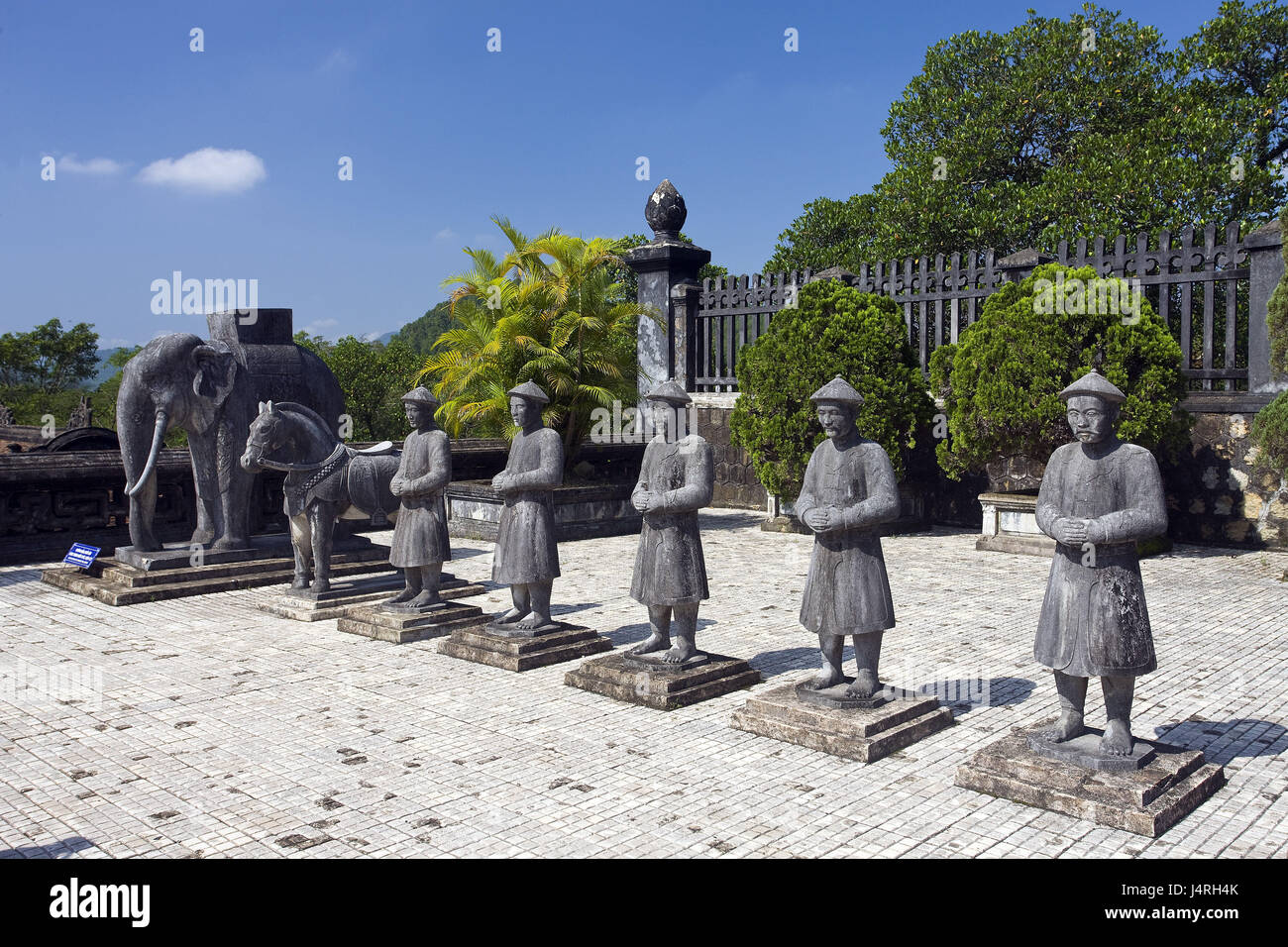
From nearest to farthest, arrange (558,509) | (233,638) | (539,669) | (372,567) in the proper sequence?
1. (539,669)
2. (233,638)
3. (372,567)
4. (558,509)

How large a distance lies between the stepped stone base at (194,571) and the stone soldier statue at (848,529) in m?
5.77

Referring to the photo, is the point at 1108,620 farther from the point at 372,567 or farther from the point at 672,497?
the point at 372,567

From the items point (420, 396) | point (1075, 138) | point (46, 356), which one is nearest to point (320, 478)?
point (420, 396)

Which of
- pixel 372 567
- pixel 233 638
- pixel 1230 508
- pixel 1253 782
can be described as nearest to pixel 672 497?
pixel 1253 782

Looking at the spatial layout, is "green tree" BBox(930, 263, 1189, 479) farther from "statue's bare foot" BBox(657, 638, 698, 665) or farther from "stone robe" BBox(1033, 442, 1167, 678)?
"stone robe" BBox(1033, 442, 1167, 678)

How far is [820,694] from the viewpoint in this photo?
18.4 feet

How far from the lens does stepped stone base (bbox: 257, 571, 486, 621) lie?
8625mm

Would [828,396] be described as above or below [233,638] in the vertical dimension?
above

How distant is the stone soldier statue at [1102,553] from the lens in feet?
14.7

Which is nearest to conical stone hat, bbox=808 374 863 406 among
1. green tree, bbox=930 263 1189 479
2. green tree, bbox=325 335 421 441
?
green tree, bbox=930 263 1189 479

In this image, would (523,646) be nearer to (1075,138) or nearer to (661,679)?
(661,679)

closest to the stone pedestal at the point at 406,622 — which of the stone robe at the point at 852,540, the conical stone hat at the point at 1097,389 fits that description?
the stone robe at the point at 852,540

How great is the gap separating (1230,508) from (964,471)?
3.07 metres

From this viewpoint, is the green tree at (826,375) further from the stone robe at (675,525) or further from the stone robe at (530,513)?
the stone robe at (675,525)
